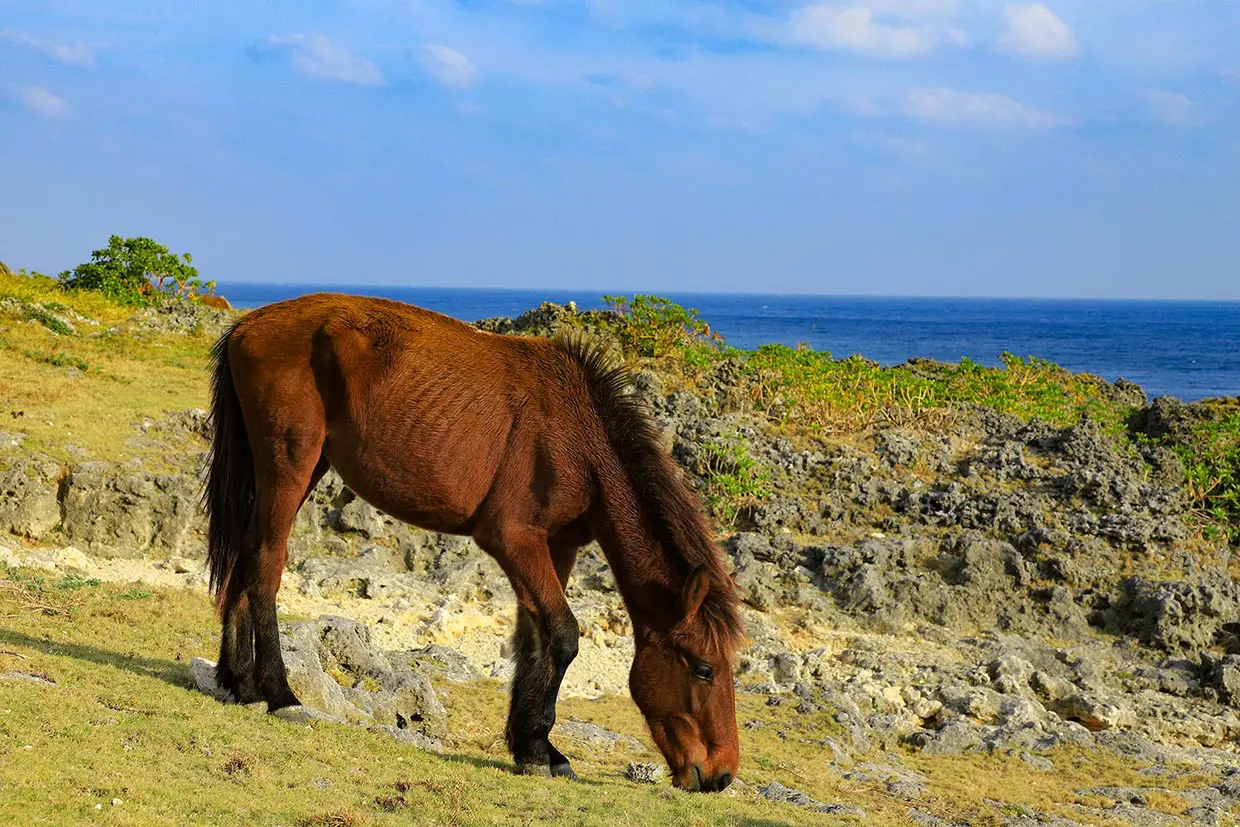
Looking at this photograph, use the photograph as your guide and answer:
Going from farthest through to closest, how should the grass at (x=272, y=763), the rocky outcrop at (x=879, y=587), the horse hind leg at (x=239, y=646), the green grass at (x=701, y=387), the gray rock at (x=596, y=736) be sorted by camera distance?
the green grass at (x=701, y=387), the rocky outcrop at (x=879, y=587), the gray rock at (x=596, y=736), the horse hind leg at (x=239, y=646), the grass at (x=272, y=763)

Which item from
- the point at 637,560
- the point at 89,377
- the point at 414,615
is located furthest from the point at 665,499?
the point at 89,377

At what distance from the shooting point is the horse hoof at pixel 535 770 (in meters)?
6.04

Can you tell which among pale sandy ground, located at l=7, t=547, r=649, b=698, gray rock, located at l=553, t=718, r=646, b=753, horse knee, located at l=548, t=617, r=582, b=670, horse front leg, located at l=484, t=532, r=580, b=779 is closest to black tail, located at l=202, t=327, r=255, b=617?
horse front leg, located at l=484, t=532, r=580, b=779

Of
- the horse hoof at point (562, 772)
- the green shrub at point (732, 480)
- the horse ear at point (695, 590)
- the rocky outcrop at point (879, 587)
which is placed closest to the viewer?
the horse ear at point (695, 590)

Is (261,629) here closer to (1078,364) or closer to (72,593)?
(72,593)

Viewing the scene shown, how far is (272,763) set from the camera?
5375 mm

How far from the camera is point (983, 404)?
60.3ft

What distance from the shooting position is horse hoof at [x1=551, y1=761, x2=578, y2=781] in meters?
6.09

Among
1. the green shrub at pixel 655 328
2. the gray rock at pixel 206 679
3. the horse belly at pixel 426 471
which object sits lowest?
the gray rock at pixel 206 679

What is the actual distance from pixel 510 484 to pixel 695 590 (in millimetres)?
1187

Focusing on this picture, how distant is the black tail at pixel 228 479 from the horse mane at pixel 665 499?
86.7 inches

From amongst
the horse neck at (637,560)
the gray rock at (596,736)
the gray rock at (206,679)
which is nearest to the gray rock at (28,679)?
the gray rock at (206,679)

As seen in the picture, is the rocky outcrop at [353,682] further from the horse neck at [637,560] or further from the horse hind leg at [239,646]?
the horse neck at [637,560]

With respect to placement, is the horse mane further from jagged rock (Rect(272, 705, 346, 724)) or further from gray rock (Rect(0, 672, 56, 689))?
gray rock (Rect(0, 672, 56, 689))
